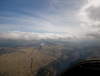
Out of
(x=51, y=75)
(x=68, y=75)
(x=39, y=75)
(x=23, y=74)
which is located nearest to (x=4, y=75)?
(x=23, y=74)

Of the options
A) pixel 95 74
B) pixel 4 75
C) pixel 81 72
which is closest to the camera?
pixel 95 74

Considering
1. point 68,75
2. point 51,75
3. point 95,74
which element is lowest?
point 51,75

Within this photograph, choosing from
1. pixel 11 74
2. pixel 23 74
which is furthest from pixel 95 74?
pixel 11 74

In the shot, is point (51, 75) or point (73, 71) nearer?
point (73, 71)

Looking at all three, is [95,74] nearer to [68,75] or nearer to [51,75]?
[68,75]

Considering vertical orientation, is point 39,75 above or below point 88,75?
below

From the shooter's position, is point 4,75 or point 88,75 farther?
point 4,75

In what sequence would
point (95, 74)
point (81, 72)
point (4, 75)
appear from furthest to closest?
1. point (4, 75)
2. point (81, 72)
3. point (95, 74)

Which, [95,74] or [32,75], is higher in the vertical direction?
[95,74]

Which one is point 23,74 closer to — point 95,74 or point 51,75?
point 51,75
